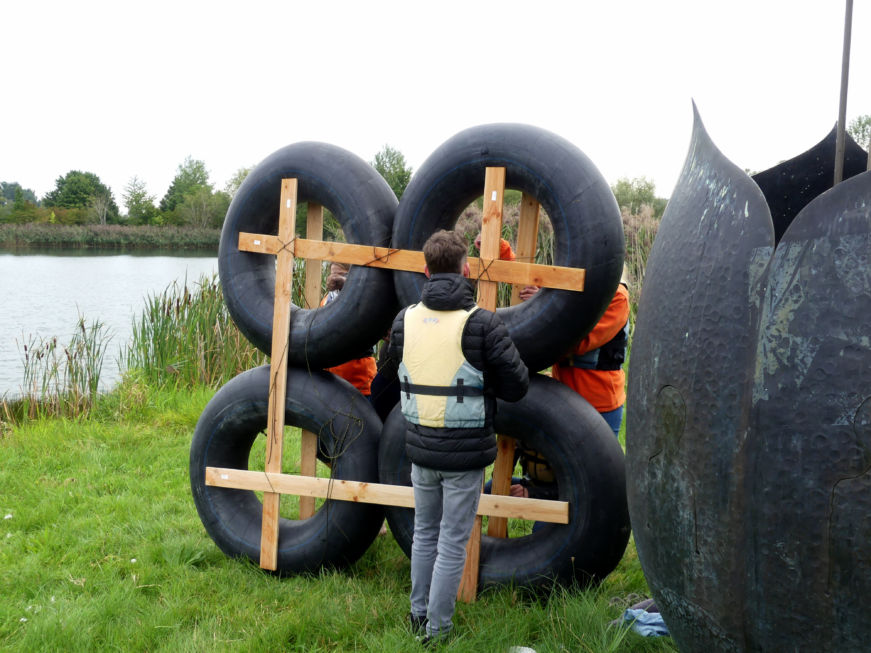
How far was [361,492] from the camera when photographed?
3400mm

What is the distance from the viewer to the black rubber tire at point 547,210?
121 inches

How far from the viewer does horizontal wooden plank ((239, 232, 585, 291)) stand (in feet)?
10.1

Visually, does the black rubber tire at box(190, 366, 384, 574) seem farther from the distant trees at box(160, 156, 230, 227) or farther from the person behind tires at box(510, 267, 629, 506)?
the distant trees at box(160, 156, 230, 227)

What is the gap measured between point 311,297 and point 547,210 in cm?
151

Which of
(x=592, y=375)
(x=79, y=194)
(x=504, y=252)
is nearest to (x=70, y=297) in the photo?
(x=504, y=252)

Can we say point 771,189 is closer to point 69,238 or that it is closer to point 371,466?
point 371,466

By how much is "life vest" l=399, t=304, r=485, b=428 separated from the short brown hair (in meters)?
0.18

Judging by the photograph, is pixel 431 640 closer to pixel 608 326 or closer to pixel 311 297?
pixel 608 326

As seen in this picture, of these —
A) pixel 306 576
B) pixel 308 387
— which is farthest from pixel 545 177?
pixel 306 576

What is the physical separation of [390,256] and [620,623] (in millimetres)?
1895

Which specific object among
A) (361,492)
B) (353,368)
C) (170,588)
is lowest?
(170,588)

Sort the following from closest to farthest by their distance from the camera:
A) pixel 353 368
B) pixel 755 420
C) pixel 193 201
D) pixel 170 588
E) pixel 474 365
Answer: pixel 755 420 < pixel 474 365 < pixel 170 588 < pixel 353 368 < pixel 193 201

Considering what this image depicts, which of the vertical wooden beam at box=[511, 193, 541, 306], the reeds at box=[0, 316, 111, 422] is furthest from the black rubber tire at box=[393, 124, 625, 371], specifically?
the reeds at box=[0, 316, 111, 422]

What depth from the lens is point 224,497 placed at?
375 centimetres
